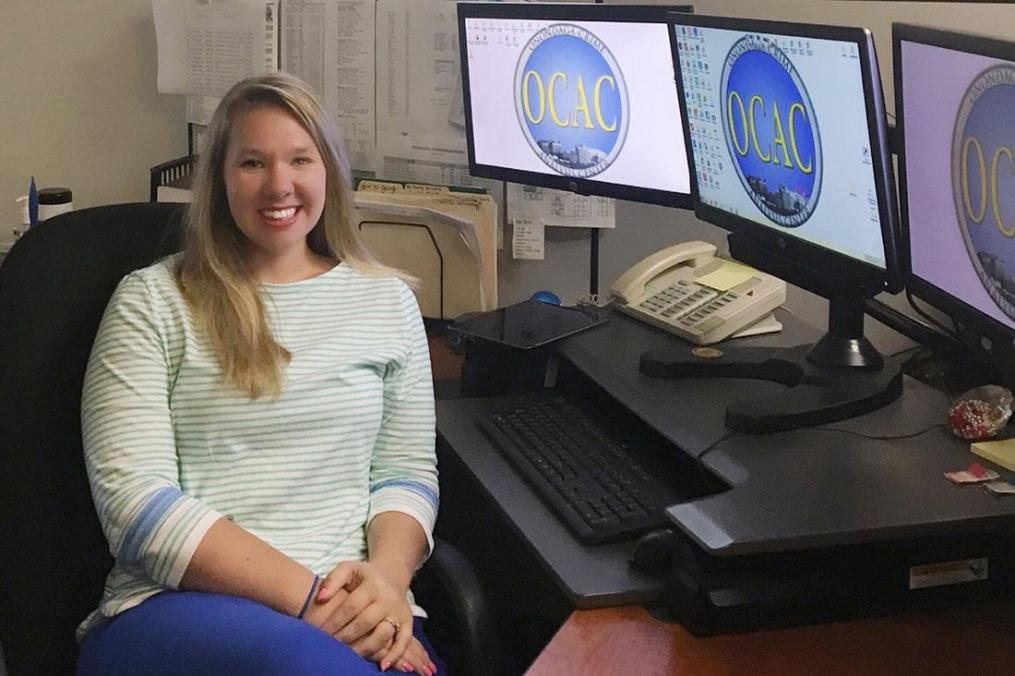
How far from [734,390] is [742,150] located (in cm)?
32

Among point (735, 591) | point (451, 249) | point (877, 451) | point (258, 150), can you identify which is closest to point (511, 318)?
point (451, 249)

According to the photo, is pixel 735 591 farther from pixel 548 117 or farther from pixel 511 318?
pixel 548 117

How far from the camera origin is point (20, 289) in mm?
1267

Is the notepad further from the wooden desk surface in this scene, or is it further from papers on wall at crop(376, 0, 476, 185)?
papers on wall at crop(376, 0, 476, 185)

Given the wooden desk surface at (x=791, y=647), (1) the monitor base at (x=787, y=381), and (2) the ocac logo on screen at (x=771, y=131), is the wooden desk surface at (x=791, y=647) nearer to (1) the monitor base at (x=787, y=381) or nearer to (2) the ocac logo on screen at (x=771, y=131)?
(1) the monitor base at (x=787, y=381)

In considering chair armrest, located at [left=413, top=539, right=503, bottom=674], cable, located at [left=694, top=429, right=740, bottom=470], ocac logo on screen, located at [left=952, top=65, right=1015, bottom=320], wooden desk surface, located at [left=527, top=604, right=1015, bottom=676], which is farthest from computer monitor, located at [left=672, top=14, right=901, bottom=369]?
chair armrest, located at [left=413, top=539, right=503, bottom=674]

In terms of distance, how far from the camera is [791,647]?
1.11m

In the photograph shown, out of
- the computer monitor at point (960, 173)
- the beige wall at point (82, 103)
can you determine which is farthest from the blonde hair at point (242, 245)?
the beige wall at point (82, 103)

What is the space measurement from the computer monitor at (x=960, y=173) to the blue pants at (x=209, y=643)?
0.76m

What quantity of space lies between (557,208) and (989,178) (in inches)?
45.6

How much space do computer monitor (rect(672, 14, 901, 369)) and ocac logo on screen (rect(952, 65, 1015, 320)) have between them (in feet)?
0.36

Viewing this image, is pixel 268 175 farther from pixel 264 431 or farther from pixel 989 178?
pixel 989 178

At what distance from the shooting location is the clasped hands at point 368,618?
1.29 metres

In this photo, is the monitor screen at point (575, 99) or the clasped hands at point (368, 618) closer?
the clasped hands at point (368, 618)
